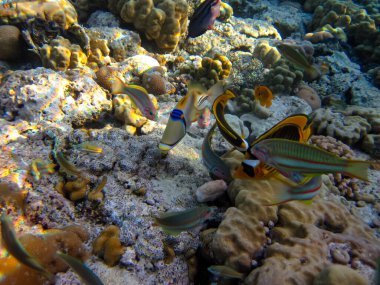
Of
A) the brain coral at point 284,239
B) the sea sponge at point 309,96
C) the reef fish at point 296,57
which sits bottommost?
the sea sponge at point 309,96

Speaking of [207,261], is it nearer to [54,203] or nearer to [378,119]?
[54,203]

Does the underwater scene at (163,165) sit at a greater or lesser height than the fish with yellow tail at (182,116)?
lesser

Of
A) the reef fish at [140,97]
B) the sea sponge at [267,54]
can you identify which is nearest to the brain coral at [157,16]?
the sea sponge at [267,54]

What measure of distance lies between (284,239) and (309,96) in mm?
4788

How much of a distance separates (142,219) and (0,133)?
93.1 inches

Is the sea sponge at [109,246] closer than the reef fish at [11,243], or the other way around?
the reef fish at [11,243]

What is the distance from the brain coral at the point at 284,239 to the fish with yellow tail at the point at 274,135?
0.57 ft

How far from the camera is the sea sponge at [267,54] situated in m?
6.96

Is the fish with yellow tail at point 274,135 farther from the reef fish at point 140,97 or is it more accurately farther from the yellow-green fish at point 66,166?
the yellow-green fish at point 66,166

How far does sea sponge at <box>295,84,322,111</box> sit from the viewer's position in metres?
6.13

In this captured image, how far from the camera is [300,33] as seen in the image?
10.2 meters

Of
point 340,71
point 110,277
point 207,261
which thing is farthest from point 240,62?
point 110,277

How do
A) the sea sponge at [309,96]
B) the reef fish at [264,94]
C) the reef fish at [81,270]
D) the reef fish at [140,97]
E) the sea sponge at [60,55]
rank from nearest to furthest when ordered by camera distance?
the reef fish at [81,270]
the reef fish at [140,97]
the reef fish at [264,94]
the sea sponge at [60,55]
the sea sponge at [309,96]

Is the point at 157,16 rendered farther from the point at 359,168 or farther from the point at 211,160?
the point at 359,168
